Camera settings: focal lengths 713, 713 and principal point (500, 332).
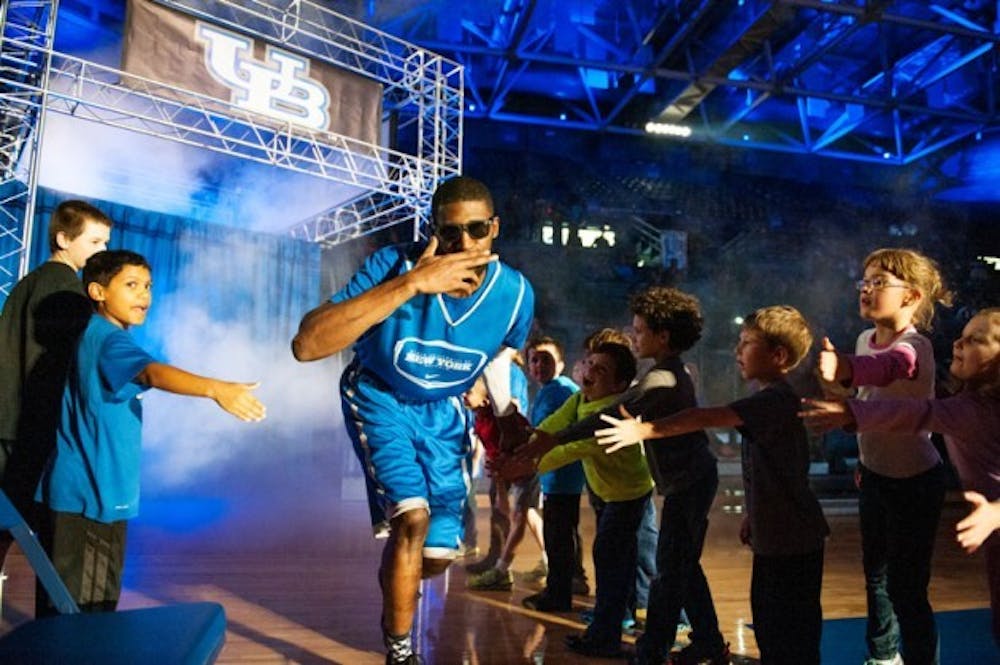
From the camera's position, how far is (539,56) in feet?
32.8

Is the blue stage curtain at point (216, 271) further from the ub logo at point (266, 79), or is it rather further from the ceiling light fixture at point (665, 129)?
the ceiling light fixture at point (665, 129)

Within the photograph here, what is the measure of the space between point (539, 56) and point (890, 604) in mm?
8860

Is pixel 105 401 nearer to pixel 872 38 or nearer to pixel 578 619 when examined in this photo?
pixel 578 619

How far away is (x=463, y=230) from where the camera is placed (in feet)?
7.07

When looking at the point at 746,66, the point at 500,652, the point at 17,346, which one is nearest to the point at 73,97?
the point at 17,346

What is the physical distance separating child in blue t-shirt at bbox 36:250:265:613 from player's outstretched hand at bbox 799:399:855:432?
5.74 feet

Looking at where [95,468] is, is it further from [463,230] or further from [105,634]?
[463,230]

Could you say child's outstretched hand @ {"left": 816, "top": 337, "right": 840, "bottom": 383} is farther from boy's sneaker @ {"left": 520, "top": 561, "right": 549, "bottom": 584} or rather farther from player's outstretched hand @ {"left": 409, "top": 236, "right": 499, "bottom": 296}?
boy's sneaker @ {"left": 520, "top": 561, "right": 549, "bottom": 584}

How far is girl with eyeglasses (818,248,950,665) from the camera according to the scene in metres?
2.35

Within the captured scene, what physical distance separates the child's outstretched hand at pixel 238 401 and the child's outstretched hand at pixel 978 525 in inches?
63.9

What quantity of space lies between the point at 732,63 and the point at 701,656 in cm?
937

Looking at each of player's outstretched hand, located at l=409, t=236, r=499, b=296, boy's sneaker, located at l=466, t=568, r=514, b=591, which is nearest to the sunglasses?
player's outstretched hand, located at l=409, t=236, r=499, b=296

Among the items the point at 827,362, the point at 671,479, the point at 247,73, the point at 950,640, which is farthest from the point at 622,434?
the point at 247,73

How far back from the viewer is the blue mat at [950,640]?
9.38 ft
